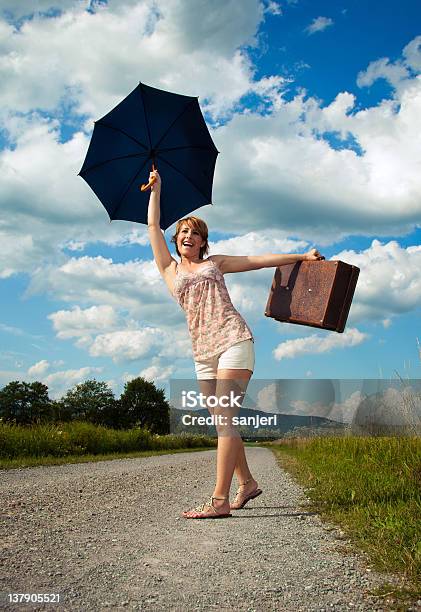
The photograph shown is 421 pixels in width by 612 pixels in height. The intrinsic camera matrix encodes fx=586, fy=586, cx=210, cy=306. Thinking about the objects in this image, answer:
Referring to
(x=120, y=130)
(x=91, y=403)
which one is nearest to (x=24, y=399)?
(x=91, y=403)

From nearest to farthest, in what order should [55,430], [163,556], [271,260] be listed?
[163,556] < [271,260] < [55,430]

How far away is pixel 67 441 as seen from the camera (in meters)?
14.6

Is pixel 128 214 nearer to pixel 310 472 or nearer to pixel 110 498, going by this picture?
pixel 110 498

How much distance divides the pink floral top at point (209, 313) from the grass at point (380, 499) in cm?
157

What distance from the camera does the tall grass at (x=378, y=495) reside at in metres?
3.31

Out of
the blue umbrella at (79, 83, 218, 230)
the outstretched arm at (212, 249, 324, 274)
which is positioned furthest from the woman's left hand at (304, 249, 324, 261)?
the blue umbrella at (79, 83, 218, 230)

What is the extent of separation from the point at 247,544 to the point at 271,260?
2.31 metres

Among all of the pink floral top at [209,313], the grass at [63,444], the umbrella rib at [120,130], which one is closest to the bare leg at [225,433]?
the pink floral top at [209,313]

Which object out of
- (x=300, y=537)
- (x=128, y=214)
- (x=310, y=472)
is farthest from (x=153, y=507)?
(x=310, y=472)

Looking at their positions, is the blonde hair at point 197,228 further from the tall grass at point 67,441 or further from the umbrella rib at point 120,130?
the tall grass at point 67,441

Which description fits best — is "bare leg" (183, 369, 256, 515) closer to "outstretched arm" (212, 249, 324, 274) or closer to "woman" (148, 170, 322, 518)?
"woman" (148, 170, 322, 518)

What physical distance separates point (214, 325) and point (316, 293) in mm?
1024

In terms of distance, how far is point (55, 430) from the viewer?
1497 centimetres

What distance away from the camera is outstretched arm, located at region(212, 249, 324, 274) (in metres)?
4.86
